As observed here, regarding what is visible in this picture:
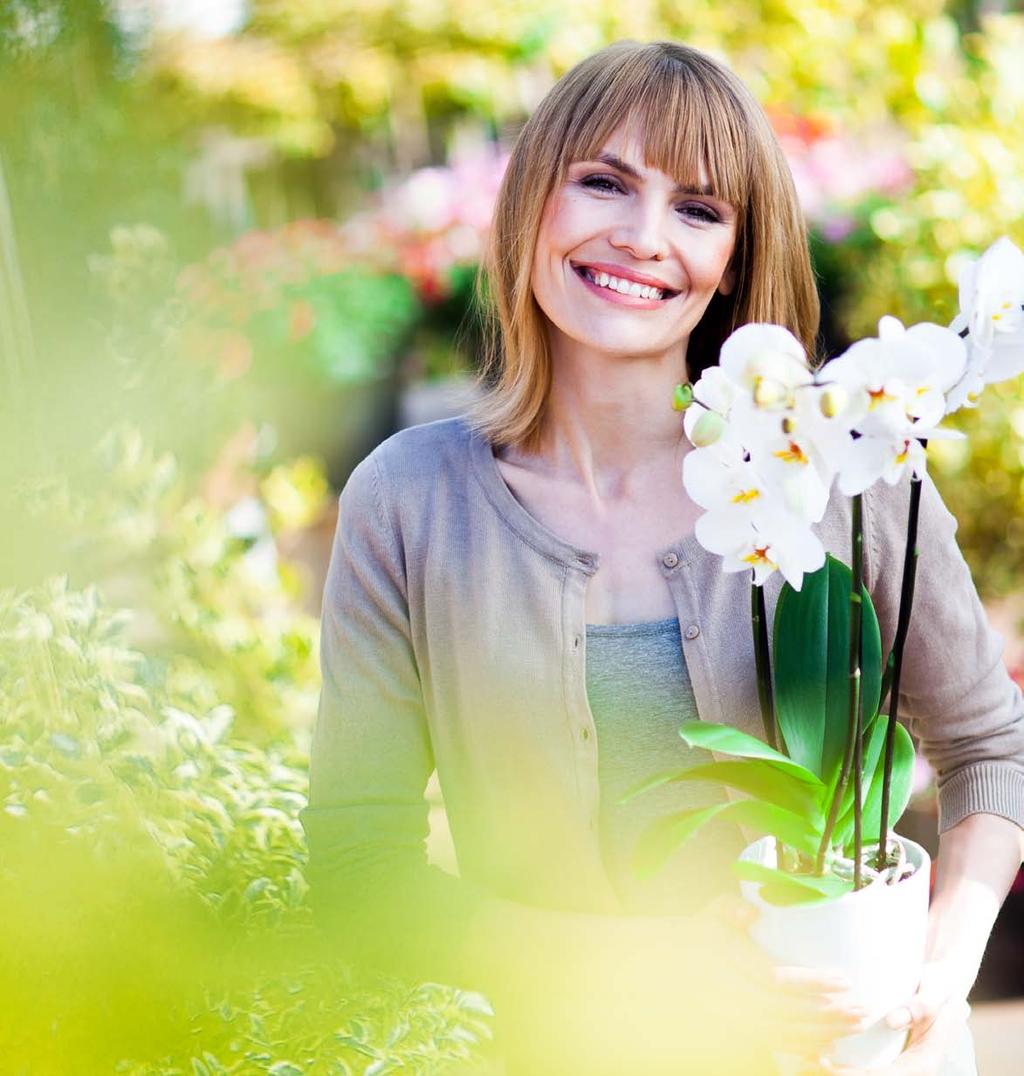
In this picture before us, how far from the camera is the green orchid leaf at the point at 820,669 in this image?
1066 mm

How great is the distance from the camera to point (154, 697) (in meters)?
1.33

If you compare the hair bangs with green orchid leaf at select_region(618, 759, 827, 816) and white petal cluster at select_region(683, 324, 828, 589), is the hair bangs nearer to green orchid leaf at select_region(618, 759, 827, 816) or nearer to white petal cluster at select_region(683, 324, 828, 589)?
white petal cluster at select_region(683, 324, 828, 589)

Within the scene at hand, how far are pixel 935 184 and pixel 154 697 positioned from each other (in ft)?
9.05

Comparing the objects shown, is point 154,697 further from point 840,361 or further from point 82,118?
point 840,361

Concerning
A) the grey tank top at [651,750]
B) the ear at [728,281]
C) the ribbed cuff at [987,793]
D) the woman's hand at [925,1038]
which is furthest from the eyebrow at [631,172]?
the woman's hand at [925,1038]

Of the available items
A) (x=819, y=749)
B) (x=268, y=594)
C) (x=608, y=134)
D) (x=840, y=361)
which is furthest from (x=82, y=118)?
(x=268, y=594)


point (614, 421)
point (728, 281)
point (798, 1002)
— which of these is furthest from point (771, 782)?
point (728, 281)

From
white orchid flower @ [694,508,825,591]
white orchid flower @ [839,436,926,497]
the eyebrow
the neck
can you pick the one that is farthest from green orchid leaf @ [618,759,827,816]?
the eyebrow

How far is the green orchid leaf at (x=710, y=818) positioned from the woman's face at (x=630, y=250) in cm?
52

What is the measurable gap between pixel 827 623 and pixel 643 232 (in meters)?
0.44

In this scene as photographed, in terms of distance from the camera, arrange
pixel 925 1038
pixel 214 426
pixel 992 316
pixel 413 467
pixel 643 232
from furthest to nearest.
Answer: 1. pixel 214 426
2. pixel 413 467
3. pixel 643 232
4. pixel 925 1038
5. pixel 992 316

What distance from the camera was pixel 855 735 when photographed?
994 mm

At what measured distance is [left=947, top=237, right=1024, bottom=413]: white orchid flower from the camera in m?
0.90

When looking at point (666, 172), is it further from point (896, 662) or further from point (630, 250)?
point (896, 662)
